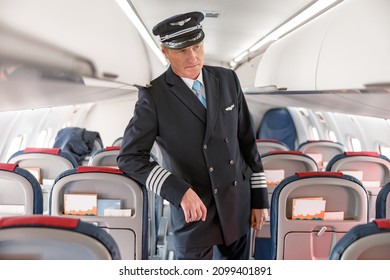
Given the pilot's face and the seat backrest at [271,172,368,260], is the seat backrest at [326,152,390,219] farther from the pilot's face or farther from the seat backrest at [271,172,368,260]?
the pilot's face

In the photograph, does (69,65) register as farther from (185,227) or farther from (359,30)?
(359,30)

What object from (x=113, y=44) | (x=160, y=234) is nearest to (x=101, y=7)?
(x=113, y=44)

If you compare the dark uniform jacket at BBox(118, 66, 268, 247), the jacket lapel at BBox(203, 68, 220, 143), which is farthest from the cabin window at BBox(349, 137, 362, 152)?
the jacket lapel at BBox(203, 68, 220, 143)

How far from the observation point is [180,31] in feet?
4.43

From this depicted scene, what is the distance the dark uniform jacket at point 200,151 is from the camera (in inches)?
52.1

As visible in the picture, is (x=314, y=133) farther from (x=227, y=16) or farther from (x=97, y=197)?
(x=97, y=197)

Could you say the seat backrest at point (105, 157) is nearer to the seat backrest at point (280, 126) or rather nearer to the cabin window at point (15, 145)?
the cabin window at point (15, 145)

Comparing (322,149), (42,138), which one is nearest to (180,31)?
(322,149)

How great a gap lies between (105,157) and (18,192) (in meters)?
1.33

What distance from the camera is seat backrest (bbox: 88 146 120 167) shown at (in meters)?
2.71

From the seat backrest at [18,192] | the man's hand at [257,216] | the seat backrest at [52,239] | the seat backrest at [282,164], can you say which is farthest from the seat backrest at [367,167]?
the seat backrest at [52,239]
